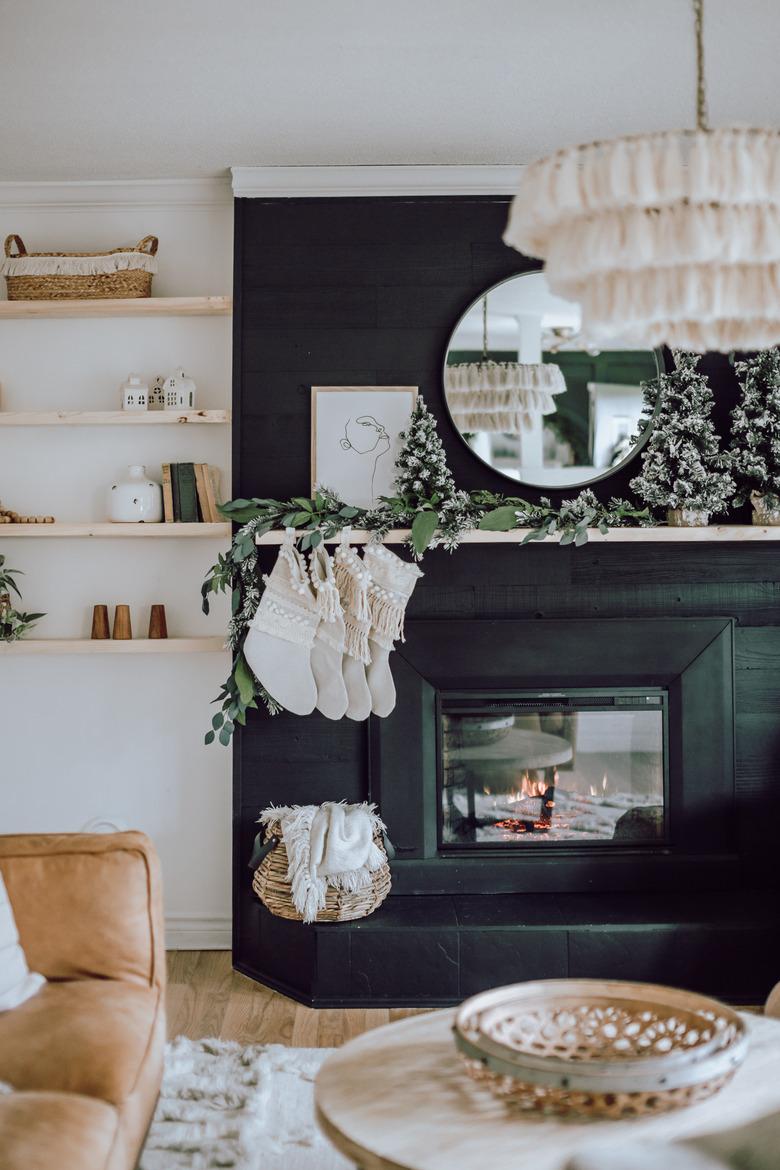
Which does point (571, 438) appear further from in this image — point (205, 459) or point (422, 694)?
Answer: point (205, 459)

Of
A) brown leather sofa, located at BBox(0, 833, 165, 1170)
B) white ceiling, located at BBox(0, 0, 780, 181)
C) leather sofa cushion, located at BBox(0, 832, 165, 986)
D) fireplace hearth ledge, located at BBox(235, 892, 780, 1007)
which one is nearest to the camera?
brown leather sofa, located at BBox(0, 833, 165, 1170)

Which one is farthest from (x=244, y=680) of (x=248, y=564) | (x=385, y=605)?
(x=385, y=605)

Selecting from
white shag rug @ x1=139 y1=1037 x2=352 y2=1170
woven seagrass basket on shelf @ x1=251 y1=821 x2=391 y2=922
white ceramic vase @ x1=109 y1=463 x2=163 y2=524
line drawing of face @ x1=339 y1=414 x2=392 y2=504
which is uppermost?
line drawing of face @ x1=339 y1=414 x2=392 y2=504

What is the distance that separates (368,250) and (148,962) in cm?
226

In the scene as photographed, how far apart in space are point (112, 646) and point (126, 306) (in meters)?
1.12

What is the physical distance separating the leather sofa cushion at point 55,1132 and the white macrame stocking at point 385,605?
165cm

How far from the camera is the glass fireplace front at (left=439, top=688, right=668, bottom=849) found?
10.9ft

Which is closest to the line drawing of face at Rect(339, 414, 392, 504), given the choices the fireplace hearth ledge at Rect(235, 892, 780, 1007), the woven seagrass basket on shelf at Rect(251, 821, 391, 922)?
the woven seagrass basket on shelf at Rect(251, 821, 391, 922)

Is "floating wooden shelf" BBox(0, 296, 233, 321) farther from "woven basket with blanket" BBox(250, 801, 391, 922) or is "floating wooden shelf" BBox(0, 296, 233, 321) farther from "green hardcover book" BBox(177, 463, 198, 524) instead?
"woven basket with blanket" BBox(250, 801, 391, 922)

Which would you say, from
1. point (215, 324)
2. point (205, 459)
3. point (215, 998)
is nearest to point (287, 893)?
point (215, 998)

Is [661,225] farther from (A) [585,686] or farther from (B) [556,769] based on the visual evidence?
(B) [556,769]

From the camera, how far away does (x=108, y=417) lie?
3.38m

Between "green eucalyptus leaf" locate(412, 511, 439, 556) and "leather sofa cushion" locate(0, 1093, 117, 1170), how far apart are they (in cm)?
175

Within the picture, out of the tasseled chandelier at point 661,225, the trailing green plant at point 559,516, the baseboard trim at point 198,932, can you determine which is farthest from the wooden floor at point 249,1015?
the tasseled chandelier at point 661,225
